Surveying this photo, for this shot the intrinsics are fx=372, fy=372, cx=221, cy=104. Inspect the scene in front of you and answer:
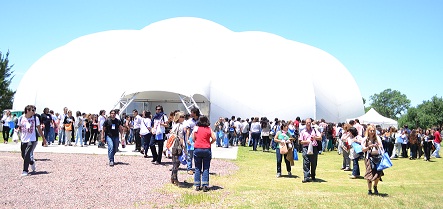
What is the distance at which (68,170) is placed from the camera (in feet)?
32.8

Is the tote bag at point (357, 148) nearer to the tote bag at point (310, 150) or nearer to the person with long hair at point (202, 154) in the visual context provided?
the tote bag at point (310, 150)

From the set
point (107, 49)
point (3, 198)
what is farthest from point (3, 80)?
point (3, 198)

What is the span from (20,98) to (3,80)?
15.5 m

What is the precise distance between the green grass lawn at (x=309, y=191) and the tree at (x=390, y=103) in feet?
349

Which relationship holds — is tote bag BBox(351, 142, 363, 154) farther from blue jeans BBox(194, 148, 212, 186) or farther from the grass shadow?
the grass shadow

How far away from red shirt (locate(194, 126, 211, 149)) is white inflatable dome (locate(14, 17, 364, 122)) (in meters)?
15.2

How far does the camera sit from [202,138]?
7863 mm

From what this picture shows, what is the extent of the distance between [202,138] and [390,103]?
115 meters

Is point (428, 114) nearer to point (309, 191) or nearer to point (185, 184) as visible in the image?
point (309, 191)

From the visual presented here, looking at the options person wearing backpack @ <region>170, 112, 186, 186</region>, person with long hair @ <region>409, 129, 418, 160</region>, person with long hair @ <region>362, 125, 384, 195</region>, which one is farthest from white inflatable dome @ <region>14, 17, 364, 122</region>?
person with long hair @ <region>362, 125, 384, 195</region>

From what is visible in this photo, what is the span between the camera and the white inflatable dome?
2512cm

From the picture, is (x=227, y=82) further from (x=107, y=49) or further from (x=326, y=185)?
(x=326, y=185)

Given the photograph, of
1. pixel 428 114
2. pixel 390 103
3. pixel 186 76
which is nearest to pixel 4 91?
pixel 186 76

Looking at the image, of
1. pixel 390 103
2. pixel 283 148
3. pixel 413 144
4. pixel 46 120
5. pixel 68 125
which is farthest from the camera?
pixel 390 103
